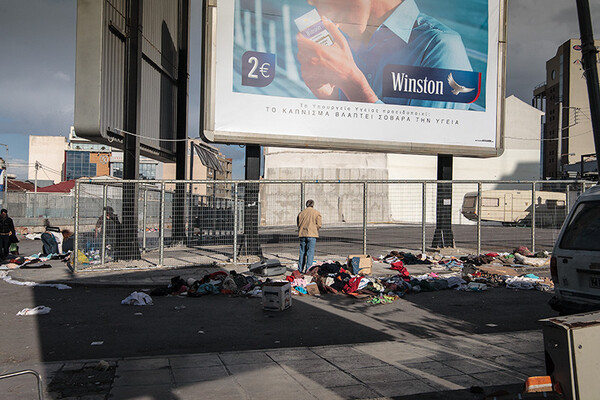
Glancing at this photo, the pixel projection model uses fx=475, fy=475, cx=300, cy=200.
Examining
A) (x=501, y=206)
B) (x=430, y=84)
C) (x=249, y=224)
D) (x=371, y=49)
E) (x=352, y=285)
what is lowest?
(x=352, y=285)

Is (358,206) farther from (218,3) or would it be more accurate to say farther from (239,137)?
(218,3)

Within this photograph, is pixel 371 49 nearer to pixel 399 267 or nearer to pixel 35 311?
pixel 399 267

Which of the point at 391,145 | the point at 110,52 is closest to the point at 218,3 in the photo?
the point at 110,52

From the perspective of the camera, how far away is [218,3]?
12.8 metres

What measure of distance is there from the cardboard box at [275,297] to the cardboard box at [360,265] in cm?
302

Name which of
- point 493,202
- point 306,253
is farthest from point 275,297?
point 493,202

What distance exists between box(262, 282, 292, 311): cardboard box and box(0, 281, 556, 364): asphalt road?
12cm

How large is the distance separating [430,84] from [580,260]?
33.3 ft

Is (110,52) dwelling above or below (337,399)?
above

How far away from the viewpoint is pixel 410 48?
14633 mm

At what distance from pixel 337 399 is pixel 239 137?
31.9 feet

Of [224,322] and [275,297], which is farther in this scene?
[275,297]

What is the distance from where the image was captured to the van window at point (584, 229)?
223 inches

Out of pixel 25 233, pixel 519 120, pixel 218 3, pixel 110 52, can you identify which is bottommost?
pixel 25 233
